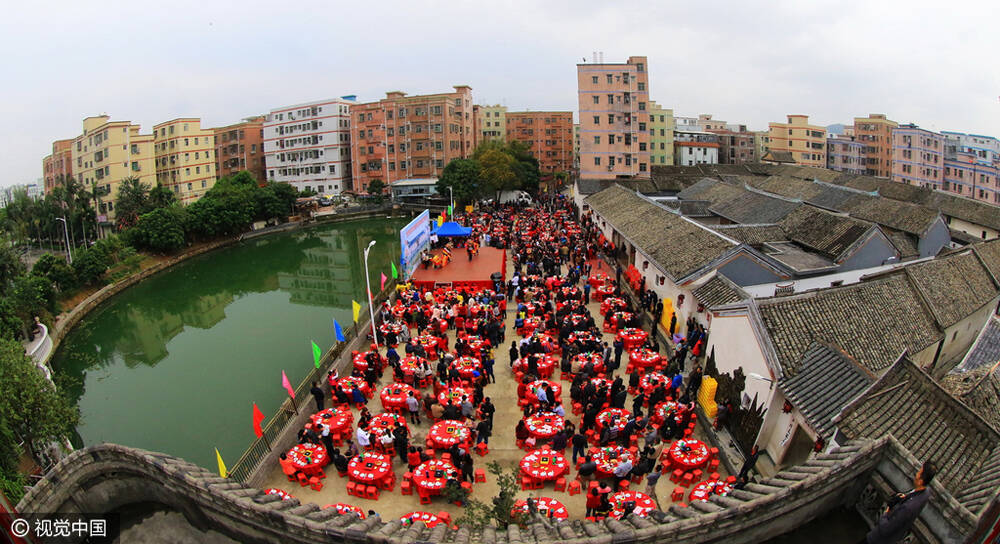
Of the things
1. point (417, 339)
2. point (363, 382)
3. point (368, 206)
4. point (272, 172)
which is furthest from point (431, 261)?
point (272, 172)

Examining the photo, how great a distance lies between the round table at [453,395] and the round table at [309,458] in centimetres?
255

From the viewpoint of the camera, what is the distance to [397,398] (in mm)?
12008

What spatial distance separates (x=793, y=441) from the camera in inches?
388

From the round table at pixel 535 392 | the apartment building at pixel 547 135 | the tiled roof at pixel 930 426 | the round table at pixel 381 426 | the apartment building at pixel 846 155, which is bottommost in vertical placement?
the round table at pixel 381 426

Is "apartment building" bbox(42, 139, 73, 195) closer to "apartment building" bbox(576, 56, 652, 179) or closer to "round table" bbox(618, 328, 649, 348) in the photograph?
"apartment building" bbox(576, 56, 652, 179)

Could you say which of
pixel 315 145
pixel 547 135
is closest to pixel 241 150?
pixel 315 145

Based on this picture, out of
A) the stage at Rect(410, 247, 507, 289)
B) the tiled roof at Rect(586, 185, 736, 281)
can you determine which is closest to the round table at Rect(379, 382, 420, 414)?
the tiled roof at Rect(586, 185, 736, 281)

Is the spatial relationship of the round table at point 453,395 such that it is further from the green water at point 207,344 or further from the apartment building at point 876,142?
the apartment building at point 876,142

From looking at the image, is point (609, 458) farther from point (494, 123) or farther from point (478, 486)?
point (494, 123)

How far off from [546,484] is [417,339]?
261 inches

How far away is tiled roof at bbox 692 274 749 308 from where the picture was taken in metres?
14.0

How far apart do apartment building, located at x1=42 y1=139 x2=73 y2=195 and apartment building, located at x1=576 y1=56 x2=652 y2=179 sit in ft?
153

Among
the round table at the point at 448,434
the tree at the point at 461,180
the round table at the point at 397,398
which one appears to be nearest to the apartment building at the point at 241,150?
the tree at the point at 461,180

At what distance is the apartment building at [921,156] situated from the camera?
4741 cm
